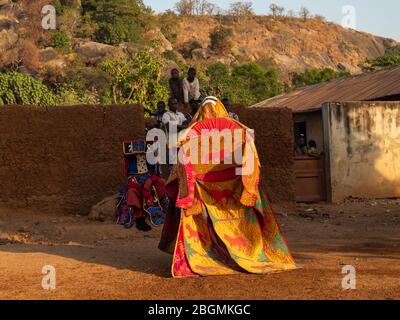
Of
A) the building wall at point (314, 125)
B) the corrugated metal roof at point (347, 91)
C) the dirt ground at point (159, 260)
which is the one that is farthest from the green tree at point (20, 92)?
the dirt ground at point (159, 260)

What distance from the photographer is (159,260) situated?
25.1ft

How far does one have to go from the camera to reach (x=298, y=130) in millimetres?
19453

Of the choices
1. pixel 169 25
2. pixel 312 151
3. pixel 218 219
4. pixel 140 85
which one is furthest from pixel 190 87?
pixel 169 25

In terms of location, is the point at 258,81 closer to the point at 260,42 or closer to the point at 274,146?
A: the point at 274,146

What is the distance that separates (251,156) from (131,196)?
4272 mm

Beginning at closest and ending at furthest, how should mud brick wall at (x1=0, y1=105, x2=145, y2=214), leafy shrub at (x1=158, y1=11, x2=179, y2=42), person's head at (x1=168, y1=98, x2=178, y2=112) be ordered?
person's head at (x1=168, y1=98, x2=178, y2=112)
mud brick wall at (x1=0, y1=105, x2=145, y2=214)
leafy shrub at (x1=158, y1=11, x2=179, y2=42)

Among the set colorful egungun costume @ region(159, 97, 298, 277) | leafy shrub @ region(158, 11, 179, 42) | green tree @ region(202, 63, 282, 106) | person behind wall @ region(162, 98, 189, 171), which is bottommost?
colorful egungun costume @ region(159, 97, 298, 277)

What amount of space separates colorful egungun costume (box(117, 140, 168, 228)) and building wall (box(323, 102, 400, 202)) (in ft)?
16.0

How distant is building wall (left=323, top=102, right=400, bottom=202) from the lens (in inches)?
565

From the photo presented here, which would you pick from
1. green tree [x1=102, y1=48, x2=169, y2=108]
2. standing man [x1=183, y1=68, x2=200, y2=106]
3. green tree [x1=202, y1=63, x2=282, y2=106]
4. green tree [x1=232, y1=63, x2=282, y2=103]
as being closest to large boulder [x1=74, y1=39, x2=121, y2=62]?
green tree [x1=202, y1=63, x2=282, y2=106]

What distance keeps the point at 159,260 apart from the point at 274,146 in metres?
5.98

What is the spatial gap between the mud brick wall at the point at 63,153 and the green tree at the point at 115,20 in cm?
4033

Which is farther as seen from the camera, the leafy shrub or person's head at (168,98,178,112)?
the leafy shrub

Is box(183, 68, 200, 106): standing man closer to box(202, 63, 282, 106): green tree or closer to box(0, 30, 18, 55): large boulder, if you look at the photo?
box(202, 63, 282, 106): green tree
